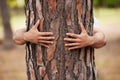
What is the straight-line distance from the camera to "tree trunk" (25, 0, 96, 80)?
2680mm

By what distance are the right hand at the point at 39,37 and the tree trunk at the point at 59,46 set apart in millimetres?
41

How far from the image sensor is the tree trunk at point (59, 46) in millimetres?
2680

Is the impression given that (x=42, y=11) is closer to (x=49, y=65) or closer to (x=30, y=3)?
(x=30, y=3)

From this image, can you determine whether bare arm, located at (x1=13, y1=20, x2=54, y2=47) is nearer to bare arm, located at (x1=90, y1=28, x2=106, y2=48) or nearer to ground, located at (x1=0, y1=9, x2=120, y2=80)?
bare arm, located at (x1=90, y1=28, x2=106, y2=48)

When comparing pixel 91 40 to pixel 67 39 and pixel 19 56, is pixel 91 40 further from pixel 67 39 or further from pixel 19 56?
pixel 19 56

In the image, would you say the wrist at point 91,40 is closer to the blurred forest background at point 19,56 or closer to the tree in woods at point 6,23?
the blurred forest background at point 19,56

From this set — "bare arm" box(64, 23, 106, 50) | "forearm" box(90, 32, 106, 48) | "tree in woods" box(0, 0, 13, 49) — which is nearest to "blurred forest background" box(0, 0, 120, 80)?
"tree in woods" box(0, 0, 13, 49)

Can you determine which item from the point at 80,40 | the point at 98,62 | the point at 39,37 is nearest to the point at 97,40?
the point at 80,40

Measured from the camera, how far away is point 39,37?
8.73 feet

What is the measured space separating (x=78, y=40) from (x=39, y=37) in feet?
0.87

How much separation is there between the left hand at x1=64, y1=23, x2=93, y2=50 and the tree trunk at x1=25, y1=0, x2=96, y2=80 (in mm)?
42

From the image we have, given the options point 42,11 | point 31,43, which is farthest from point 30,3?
point 31,43

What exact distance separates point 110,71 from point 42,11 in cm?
741

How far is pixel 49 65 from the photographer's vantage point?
276 centimetres
